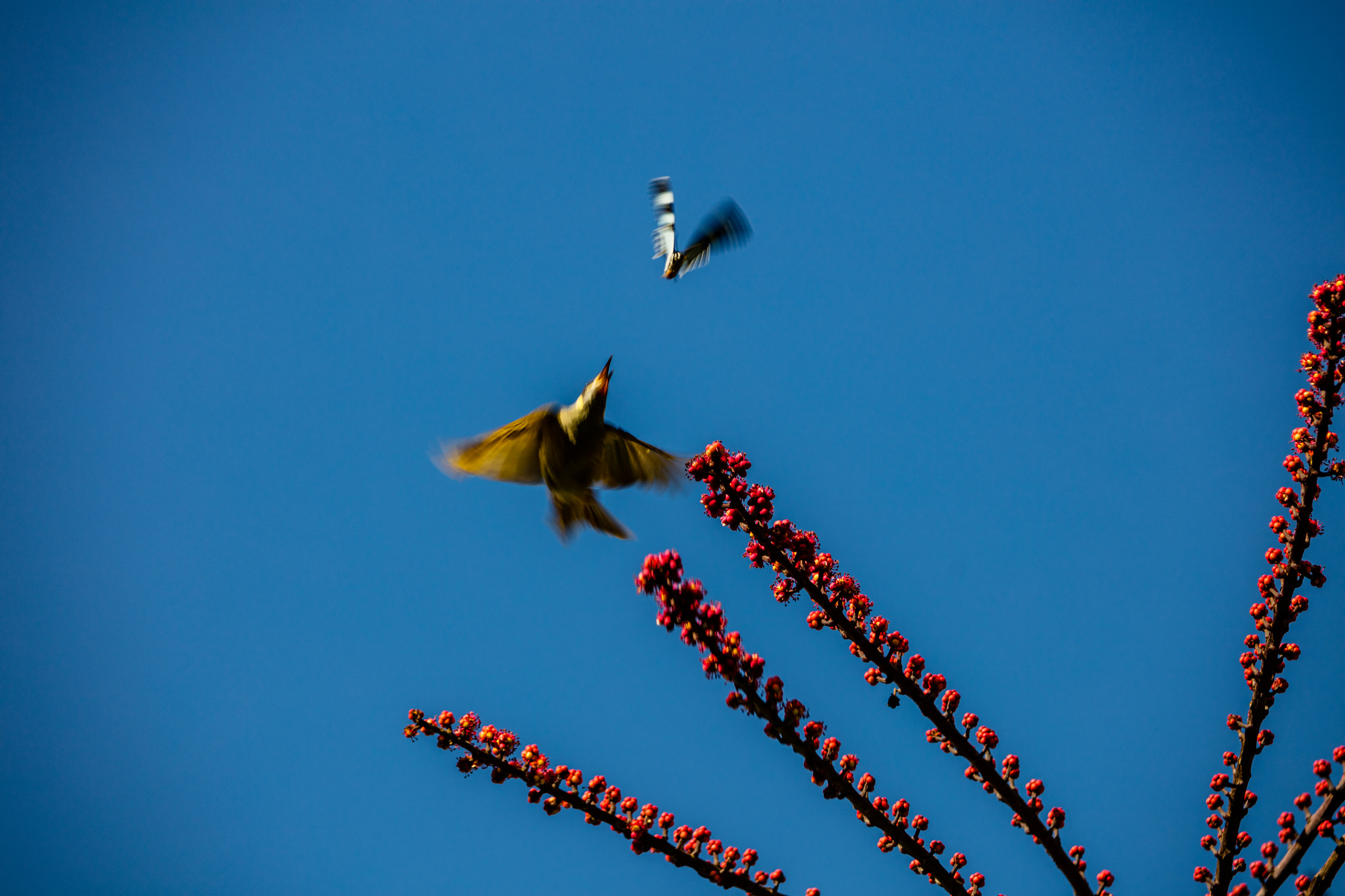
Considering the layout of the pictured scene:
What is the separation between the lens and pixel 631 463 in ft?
23.4

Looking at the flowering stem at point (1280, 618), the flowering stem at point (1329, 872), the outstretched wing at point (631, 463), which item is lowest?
the flowering stem at point (1329, 872)

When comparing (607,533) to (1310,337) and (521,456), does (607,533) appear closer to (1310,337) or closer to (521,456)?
(521,456)

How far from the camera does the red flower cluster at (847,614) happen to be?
14.5 feet

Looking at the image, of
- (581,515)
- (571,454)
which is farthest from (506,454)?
(581,515)

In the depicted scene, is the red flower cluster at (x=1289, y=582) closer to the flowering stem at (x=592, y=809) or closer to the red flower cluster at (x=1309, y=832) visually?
the red flower cluster at (x=1309, y=832)

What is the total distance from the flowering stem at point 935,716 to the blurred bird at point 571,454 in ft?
7.88

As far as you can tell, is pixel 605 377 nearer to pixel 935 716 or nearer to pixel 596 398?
pixel 596 398

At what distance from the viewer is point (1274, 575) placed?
4547 millimetres

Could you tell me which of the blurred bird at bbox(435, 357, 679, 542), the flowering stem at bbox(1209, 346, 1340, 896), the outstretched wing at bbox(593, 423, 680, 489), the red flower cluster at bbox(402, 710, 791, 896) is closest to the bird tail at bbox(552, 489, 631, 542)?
the blurred bird at bbox(435, 357, 679, 542)

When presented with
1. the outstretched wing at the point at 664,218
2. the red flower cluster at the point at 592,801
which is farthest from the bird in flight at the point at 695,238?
the red flower cluster at the point at 592,801

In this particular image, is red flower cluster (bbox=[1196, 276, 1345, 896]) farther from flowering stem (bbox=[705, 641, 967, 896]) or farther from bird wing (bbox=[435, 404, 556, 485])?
bird wing (bbox=[435, 404, 556, 485])

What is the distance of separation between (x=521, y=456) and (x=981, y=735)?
4361 millimetres

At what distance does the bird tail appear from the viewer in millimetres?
7480

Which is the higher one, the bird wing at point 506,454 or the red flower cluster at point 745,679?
the bird wing at point 506,454
